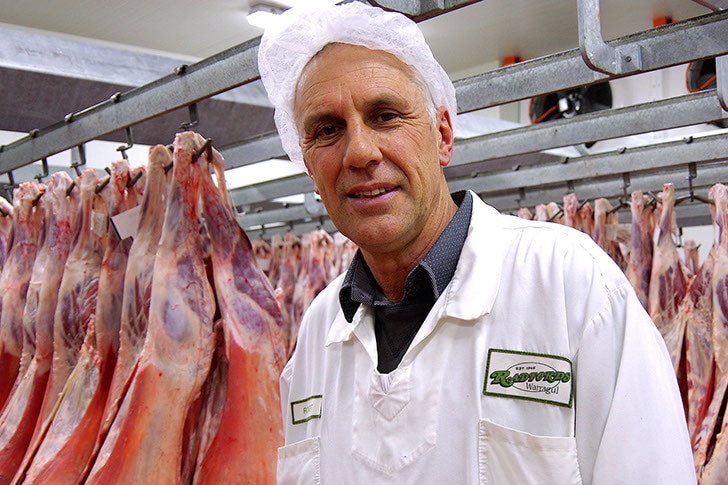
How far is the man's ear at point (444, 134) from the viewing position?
1.99 metres

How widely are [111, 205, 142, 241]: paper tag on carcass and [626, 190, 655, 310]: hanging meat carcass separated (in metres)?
2.36

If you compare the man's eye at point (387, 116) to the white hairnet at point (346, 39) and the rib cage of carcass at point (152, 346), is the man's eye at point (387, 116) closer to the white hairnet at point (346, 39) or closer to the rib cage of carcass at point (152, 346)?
the white hairnet at point (346, 39)

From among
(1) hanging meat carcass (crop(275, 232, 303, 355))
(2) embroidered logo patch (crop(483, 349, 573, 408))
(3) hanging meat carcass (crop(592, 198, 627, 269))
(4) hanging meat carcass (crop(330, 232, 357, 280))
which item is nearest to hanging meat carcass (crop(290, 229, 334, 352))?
(4) hanging meat carcass (crop(330, 232, 357, 280))

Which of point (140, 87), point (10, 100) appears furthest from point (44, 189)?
point (140, 87)

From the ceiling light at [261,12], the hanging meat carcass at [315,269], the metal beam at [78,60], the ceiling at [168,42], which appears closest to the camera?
the metal beam at [78,60]

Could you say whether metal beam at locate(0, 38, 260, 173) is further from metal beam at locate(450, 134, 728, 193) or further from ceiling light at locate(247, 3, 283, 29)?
ceiling light at locate(247, 3, 283, 29)

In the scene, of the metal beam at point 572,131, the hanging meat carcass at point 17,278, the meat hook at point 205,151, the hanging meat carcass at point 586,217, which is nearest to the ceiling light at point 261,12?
the metal beam at point 572,131

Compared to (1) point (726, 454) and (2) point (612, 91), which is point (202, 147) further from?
(2) point (612, 91)

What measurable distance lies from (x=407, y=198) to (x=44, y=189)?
7.94ft

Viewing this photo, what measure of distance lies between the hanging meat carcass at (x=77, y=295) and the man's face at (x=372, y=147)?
1.63 m

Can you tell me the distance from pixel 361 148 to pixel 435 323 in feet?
1.26

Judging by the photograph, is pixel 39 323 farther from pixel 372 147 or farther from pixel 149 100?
pixel 372 147

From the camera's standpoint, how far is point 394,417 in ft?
5.85

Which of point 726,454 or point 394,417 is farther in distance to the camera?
point 726,454
